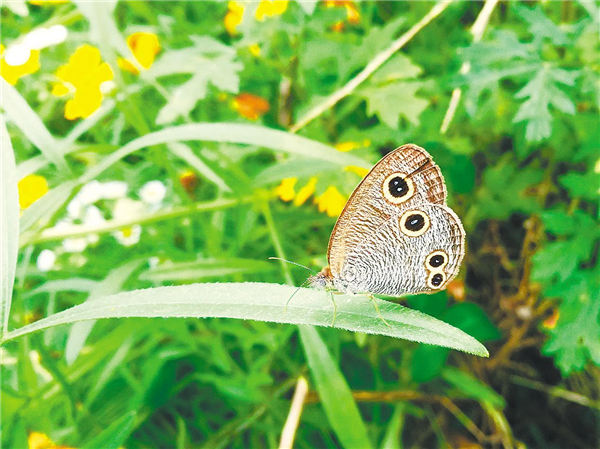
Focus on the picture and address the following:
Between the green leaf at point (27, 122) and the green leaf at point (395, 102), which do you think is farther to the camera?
the green leaf at point (395, 102)

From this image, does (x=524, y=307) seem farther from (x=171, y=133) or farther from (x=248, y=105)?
(x=171, y=133)

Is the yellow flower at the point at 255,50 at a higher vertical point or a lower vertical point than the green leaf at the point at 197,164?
higher

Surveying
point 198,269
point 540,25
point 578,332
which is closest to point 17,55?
point 198,269

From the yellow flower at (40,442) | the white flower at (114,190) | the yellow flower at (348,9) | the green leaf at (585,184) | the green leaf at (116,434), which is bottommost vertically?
the green leaf at (116,434)

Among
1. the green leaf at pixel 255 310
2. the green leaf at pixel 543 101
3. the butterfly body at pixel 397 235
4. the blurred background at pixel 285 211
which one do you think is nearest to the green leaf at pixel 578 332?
the blurred background at pixel 285 211

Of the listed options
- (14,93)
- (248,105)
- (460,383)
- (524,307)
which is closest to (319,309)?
(14,93)

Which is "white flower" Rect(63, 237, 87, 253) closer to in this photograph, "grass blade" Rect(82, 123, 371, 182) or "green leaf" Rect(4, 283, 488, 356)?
"grass blade" Rect(82, 123, 371, 182)

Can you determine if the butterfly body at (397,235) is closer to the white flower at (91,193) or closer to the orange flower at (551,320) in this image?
the orange flower at (551,320)

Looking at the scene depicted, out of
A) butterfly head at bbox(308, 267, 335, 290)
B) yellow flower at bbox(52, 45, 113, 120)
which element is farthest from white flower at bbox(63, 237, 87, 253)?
butterfly head at bbox(308, 267, 335, 290)
